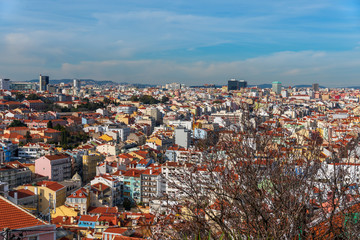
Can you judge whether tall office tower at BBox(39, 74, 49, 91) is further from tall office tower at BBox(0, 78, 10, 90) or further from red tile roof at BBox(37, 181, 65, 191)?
red tile roof at BBox(37, 181, 65, 191)

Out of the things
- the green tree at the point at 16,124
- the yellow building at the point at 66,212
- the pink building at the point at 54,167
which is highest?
the green tree at the point at 16,124

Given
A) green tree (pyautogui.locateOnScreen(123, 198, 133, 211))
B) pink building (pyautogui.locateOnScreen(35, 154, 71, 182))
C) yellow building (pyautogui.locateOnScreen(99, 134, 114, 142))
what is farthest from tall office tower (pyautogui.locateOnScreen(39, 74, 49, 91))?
green tree (pyautogui.locateOnScreen(123, 198, 133, 211))

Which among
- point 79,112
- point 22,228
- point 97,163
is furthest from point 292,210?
point 79,112

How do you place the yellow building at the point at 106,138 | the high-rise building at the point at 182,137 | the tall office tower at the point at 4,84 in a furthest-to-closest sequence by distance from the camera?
1. the tall office tower at the point at 4,84
2. the yellow building at the point at 106,138
3. the high-rise building at the point at 182,137

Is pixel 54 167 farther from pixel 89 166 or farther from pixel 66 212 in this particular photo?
pixel 66 212

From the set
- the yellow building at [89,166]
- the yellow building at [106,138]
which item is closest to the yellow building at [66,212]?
the yellow building at [89,166]

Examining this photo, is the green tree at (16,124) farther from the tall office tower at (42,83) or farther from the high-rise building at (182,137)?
the tall office tower at (42,83)

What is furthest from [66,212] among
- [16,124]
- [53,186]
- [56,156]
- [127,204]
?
[16,124]

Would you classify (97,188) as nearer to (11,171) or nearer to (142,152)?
(11,171)
